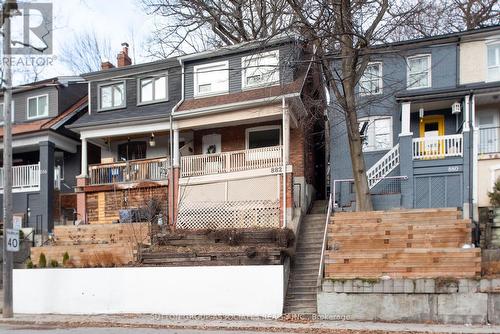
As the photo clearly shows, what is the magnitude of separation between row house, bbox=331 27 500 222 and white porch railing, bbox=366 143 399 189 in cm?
4

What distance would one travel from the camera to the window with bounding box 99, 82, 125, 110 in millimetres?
23859

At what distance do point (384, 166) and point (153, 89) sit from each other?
11008mm

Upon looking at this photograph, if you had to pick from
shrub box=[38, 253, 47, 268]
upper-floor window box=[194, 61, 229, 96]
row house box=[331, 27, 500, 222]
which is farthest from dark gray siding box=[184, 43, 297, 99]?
shrub box=[38, 253, 47, 268]

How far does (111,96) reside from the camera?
24094 mm

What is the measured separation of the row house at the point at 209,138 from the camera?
19109 mm

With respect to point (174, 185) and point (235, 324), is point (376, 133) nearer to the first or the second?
point (174, 185)

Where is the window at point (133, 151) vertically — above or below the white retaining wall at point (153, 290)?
above

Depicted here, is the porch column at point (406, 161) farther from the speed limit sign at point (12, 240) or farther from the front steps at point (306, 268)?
the speed limit sign at point (12, 240)

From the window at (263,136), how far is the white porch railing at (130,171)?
367 cm

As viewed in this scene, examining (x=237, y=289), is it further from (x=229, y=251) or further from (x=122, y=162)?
(x=122, y=162)

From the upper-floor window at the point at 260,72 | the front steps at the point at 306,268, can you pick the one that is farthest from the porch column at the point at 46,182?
the front steps at the point at 306,268

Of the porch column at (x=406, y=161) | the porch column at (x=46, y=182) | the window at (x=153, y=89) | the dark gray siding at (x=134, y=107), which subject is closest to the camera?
the porch column at (x=406, y=161)

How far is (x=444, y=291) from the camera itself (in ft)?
39.6

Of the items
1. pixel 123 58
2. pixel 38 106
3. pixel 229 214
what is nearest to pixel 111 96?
pixel 123 58
